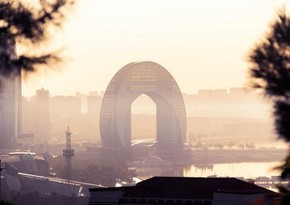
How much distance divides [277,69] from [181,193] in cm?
2294

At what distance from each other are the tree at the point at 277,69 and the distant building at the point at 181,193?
19.7 m

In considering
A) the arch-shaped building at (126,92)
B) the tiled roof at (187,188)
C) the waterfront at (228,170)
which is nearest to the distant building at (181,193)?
the tiled roof at (187,188)

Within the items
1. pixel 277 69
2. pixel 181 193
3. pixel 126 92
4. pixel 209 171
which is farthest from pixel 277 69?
pixel 126 92

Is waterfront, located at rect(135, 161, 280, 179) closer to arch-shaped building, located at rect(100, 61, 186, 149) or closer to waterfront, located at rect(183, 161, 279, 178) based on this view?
waterfront, located at rect(183, 161, 279, 178)

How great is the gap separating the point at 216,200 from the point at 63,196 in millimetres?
68467

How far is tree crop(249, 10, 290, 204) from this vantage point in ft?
46.2

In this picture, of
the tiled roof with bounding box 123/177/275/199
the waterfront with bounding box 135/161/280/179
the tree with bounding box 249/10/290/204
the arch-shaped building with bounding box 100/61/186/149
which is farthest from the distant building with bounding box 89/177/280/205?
the arch-shaped building with bounding box 100/61/186/149

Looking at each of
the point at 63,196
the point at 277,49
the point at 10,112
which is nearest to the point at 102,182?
the point at 63,196

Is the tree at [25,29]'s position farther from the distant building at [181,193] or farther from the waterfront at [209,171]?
the waterfront at [209,171]

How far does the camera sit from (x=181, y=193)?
3706 centimetres

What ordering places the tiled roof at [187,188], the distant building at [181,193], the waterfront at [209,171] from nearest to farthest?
the distant building at [181,193]
the tiled roof at [187,188]
the waterfront at [209,171]

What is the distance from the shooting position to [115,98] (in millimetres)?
192750

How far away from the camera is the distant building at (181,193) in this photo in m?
35.0

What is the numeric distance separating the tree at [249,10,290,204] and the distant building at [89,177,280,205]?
19.7 m
